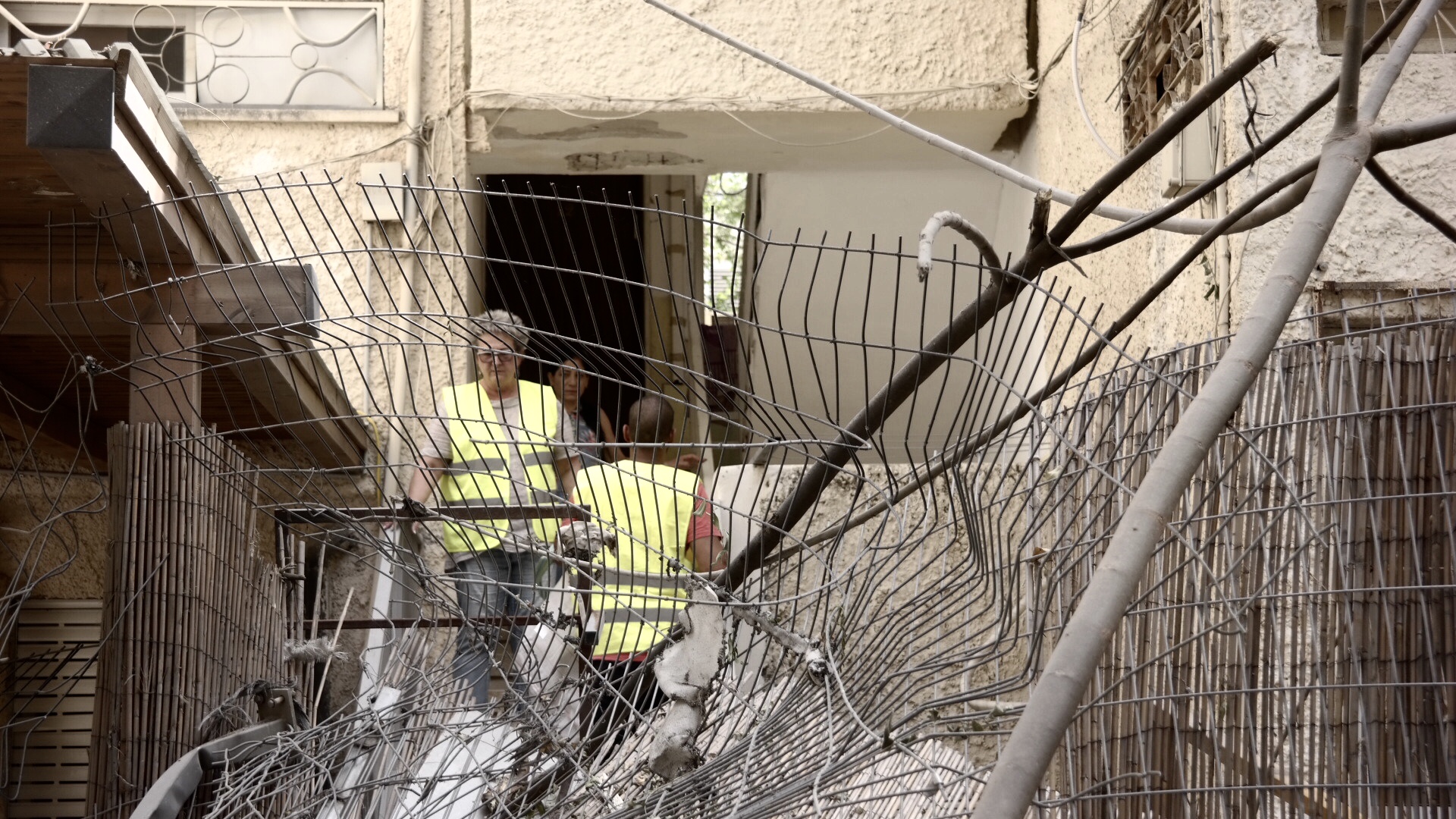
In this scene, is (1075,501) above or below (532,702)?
above

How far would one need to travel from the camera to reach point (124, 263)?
3.53 meters

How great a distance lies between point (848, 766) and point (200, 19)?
5615mm

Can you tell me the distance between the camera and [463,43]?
6.42 metres

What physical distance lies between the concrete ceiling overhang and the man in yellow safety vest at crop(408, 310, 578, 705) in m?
1.45

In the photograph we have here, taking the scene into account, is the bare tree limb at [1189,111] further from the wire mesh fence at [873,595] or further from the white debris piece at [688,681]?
the white debris piece at [688,681]

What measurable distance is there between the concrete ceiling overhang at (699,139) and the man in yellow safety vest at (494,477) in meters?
1.45

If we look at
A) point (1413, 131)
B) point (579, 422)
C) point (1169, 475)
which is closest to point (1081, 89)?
point (579, 422)

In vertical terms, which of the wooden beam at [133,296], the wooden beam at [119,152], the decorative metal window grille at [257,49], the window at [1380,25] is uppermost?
the decorative metal window grille at [257,49]

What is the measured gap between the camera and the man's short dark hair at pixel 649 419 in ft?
8.67

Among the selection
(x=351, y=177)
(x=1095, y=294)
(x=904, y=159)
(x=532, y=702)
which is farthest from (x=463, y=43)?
(x=532, y=702)

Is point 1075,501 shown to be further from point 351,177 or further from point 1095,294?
point 351,177

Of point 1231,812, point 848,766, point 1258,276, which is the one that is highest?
point 1258,276

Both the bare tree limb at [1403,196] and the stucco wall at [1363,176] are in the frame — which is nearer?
the bare tree limb at [1403,196]

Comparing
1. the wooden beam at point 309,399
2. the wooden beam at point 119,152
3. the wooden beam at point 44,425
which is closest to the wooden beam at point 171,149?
the wooden beam at point 119,152
